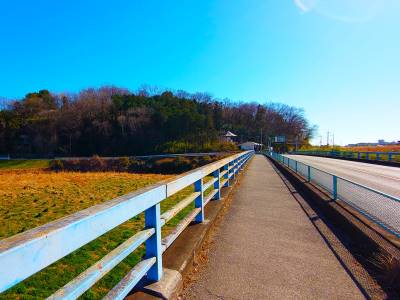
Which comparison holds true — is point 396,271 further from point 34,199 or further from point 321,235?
point 34,199

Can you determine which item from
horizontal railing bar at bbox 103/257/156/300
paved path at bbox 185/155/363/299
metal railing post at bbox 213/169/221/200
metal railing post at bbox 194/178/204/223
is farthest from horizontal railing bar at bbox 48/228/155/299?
metal railing post at bbox 213/169/221/200

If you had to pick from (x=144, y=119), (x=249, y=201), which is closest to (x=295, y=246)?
(x=249, y=201)

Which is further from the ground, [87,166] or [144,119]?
[144,119]

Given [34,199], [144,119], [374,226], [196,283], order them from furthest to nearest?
[144,119]
[34,199]
[374,226]
[196,283]

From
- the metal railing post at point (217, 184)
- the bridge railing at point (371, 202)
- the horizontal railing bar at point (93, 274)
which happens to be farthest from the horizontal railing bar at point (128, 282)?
the metal railing post at point (217, 184)

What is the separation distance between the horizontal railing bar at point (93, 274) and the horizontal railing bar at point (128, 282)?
251 millimetres

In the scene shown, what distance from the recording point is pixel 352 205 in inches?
257

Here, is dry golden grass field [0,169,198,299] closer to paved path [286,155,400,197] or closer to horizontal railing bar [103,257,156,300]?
horizontal railing bar [103,257,156,300]

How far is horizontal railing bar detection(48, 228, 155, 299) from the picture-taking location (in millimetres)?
1631

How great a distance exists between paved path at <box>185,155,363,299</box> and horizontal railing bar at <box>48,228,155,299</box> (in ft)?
3.82

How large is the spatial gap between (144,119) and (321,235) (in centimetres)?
9074

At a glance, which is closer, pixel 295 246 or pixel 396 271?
pixel 396 271

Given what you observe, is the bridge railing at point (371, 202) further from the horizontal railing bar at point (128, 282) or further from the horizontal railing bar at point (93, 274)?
the horizontal railing bar at point (93, 274)

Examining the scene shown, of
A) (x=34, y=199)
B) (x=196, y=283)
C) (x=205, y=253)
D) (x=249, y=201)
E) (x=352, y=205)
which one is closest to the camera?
(x=196, y=283)
